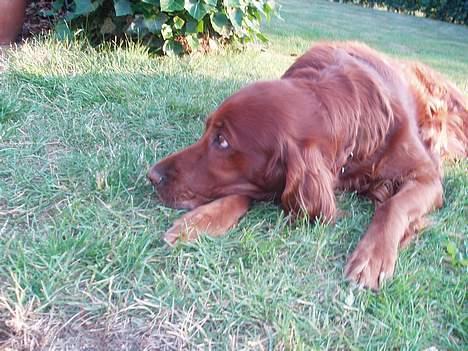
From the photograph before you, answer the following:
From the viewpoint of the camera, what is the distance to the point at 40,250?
70.1 inches

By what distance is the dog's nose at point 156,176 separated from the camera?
2195 millimetres

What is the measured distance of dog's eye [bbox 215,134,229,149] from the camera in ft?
7.11

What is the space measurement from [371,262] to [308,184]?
15.5 inches

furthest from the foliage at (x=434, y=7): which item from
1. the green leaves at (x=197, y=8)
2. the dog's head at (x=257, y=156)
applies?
the dog's head at (x=257, y=156)

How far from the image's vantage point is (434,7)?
14.3m

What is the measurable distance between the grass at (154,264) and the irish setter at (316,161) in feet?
0.27

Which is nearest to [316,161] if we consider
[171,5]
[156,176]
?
[156,176]

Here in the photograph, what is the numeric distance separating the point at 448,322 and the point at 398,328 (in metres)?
0.24

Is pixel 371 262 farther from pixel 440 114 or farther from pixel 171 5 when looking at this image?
pixel 171 5

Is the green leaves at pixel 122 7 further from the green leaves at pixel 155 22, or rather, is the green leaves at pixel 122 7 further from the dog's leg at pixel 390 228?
the dog's leg at pixel 390 228

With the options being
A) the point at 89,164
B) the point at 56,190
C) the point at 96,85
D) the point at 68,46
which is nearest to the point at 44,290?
the point at 56,190

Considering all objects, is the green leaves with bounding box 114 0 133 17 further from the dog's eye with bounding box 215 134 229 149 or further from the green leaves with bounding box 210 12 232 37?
the dog's eye with bounding box 215 134 229 149

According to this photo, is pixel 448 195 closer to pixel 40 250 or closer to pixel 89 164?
pixel 89 164

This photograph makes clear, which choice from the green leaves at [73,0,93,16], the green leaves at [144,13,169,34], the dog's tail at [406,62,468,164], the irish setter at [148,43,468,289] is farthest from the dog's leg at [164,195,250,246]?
the green leaves at [73,0,93,16]
